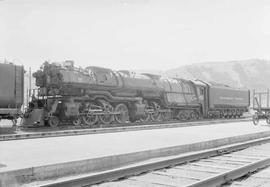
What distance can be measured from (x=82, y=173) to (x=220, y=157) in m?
4.29

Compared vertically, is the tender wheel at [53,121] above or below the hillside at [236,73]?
below

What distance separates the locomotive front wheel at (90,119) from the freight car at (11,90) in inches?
164

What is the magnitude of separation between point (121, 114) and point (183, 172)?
43.4 feet

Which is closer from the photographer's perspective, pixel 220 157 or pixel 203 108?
pixel 220 157

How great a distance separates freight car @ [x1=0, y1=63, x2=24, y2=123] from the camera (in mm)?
14562

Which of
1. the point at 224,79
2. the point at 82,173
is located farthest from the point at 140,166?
the point at 224,79

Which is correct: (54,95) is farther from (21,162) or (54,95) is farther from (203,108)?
(203,108)

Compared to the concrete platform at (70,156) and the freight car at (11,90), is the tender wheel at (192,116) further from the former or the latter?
the freight car at (11,90)

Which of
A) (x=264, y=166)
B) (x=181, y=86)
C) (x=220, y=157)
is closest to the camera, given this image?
(x=264, y=166)

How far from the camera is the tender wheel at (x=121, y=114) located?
67.1ft

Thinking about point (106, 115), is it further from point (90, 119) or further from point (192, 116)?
point (192, 116)

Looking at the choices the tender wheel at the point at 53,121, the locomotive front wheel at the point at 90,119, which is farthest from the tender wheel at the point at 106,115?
the tender wheel at the point at 53,121

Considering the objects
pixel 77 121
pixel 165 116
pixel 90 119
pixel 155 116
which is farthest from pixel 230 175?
pixel 165 116

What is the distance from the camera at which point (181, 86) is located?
1052 inches
